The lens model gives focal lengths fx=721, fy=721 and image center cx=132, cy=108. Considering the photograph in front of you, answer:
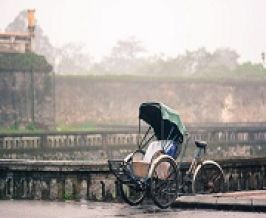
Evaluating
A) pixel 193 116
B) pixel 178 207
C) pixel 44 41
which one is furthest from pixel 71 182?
pixel 44 41

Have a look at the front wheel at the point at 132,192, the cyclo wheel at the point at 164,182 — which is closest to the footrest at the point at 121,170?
the front wheel at the point at 132,192

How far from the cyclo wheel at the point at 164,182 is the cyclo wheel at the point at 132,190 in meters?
0.21

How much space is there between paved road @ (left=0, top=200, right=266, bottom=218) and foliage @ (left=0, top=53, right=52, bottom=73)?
104 feet

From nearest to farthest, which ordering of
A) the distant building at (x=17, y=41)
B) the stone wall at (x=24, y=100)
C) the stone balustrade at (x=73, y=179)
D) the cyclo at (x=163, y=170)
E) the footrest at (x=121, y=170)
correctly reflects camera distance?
the cyclo at (x=163, y=170), the footrest at (x=121, y=170), the stone balustrade at (x=73, y=179), the stone wall at (x=24, y=100), the distant building at (x=17, y=41)

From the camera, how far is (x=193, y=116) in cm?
5994

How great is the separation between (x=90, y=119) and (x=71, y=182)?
41.9 m

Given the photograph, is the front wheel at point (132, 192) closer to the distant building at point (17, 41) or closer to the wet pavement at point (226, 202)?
the wet pavement at point (226, 202)

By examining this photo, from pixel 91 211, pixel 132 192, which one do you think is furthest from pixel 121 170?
pixel 132 192

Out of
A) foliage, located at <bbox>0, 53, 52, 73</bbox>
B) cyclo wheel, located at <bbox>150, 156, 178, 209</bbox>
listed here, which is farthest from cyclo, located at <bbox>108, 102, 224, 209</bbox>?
foliage, located at <bbox>0, 53, 52, 73</bbox>

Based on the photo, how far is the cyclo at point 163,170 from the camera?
10859 mm

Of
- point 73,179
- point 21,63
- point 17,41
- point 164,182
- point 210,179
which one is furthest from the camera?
point 17,41

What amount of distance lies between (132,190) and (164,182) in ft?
3.70

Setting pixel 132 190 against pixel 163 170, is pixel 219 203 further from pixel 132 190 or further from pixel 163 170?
pixel 132 190

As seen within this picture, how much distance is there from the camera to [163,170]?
36.0 ft
